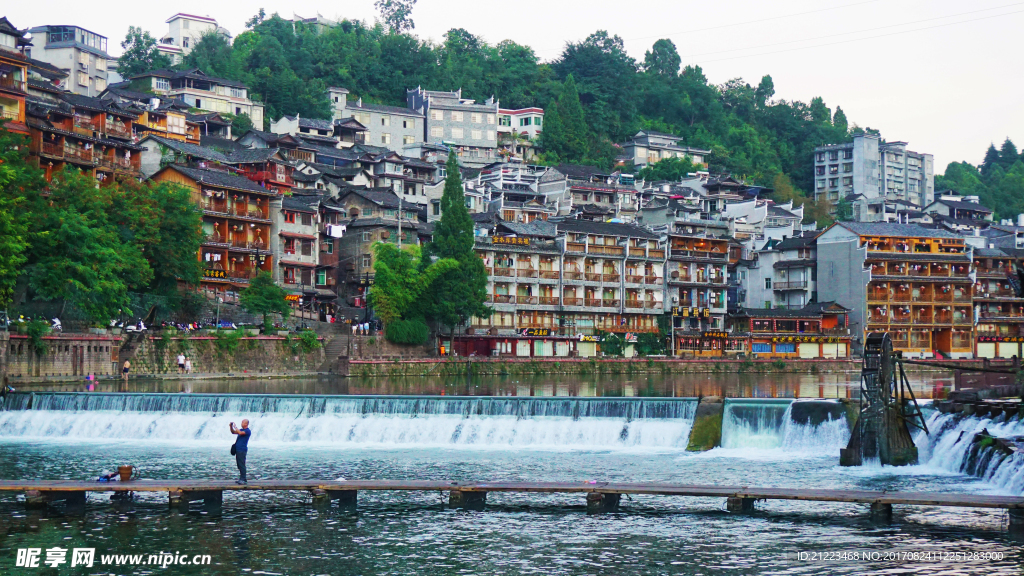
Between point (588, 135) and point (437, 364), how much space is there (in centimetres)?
8042

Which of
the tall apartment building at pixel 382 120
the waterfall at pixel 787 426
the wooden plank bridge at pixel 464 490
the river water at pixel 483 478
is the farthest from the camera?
the tall apartment building at pixel 382 120

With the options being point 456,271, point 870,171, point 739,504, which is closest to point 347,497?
point 739,504

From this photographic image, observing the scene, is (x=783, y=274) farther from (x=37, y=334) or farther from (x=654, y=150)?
(x=37, y=334)

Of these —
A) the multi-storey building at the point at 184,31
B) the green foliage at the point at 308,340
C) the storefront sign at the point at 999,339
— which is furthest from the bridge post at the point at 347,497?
the multi-storey building at the point at 184,31

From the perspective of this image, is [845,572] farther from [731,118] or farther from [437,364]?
[731,118]

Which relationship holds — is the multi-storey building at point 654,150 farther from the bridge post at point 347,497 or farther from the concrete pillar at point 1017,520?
the concrete pillar at point 1017,520

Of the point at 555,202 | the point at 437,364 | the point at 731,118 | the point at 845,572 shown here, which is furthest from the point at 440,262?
the point at 731,118

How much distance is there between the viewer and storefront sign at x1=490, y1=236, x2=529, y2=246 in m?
97.0

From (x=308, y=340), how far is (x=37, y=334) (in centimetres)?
2217

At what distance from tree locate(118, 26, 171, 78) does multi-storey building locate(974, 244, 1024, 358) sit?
9958cm

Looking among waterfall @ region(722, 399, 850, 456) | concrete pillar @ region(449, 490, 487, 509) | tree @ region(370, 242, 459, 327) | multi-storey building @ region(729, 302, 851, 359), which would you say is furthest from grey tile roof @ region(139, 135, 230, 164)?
concrete pillar @ region(449, 490, 487, 509)

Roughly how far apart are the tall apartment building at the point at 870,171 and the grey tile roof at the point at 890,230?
155 feet

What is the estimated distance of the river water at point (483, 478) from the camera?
904 inches

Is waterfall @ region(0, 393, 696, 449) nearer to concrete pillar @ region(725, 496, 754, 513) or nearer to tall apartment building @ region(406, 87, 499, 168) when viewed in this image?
concrete pillar @ region(725, 496, 754, 513)
